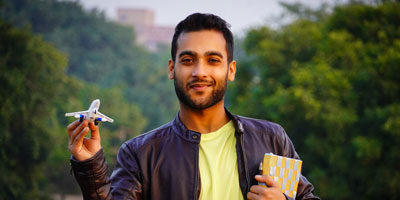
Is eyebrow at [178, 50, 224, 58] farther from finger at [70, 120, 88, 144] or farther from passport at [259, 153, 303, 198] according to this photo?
finger at [70, 120, 88, 144]

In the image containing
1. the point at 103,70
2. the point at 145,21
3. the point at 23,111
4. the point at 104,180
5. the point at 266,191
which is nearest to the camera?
the point at 104,180

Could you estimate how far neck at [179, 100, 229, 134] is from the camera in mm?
3400

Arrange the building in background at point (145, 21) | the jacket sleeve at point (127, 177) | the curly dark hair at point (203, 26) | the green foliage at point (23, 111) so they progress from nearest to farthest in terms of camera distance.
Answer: the jacket sleeve at point (127, 177)
the curly dark hair at point (203, 26)
the green foliage at point (23, 111)
the building in background at point (145, 21)

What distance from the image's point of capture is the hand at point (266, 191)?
9.75 feet

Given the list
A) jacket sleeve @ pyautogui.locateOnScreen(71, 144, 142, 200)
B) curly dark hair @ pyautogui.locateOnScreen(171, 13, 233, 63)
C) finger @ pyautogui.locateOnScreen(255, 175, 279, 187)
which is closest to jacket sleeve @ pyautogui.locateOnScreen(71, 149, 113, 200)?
jacket sleeve @ pyautogui.locateOnScreen(71, 144, 142, 200)

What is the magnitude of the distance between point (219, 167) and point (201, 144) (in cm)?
18

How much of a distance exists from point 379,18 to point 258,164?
2547 centimetres

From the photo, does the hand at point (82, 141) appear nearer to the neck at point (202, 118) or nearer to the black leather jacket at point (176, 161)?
the black leather jacket at point (176, 161)

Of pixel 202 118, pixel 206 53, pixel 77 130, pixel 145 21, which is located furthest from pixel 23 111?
pixel 145 21

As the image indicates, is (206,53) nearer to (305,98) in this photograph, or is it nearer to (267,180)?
(267,180)

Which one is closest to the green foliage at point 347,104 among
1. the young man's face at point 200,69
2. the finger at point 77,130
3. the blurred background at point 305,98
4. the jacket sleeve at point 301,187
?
the blurred background at point 305,98

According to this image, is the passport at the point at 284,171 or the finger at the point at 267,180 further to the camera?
the passport at the point at 284,171

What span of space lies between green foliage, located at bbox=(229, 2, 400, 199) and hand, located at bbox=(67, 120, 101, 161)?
1936 centimetres

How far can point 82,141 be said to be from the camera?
2791 mm
